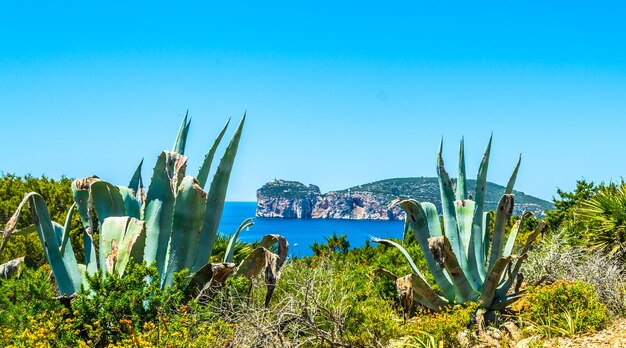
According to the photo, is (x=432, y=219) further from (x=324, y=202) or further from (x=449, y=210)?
(x=324, y=202)

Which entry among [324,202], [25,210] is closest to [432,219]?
[25,210]

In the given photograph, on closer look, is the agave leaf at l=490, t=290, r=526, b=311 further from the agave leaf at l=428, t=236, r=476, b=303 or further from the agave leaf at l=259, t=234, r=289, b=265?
the agave leaf at l=259, t=234, r=289, b=265

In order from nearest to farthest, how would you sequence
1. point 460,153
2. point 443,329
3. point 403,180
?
point 443,329, point 460,153, point 403,180

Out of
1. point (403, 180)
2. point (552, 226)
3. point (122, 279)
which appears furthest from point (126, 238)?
point (403, 180)

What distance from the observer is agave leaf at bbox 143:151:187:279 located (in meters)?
6.71

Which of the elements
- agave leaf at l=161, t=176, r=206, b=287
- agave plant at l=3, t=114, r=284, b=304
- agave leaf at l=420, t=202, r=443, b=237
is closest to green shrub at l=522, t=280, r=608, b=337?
agave leaf at l=420, t=202, r=443, b=237

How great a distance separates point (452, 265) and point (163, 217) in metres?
3.32

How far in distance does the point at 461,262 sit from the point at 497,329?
0.92 m

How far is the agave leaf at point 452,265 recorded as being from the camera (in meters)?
7.24

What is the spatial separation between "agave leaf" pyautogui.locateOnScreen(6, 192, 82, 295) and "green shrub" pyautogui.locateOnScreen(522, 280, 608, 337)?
197 inches

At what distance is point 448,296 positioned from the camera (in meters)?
8.26

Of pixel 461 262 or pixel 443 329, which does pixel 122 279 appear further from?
pixel 461 262

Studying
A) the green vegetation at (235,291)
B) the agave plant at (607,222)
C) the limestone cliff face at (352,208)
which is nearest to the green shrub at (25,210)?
the green vegetation at (235,291)

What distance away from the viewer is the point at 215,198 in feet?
22.3
